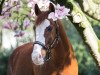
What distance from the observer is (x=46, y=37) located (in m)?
6.40

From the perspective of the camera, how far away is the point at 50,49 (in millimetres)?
6496

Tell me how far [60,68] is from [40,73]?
0.31 m

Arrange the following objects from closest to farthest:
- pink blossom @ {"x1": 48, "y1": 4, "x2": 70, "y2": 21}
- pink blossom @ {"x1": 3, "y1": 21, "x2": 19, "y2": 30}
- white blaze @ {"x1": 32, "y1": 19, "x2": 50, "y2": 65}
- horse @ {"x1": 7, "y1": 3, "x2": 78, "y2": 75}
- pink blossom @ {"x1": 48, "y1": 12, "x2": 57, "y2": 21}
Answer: pink blossom @ {"x1": 48, "y1": 4, "x2": 70, "y2": 21}
pink blossom @ {"x1": 48, "y1": 12, "x2": 57, "y2": 21}
white blaze @ {"x1": 32, "y1": 19, "x2": 50, "y2": 65}
horse @ {"x1": 7, "y1": 3, "x2": 78, "y2": 75}
pink blossom @ {"x1": 3, "y1": 21, "x2": 19, "y2": 30}

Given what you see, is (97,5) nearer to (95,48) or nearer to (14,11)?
(95,48)

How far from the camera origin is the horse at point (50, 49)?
6352 millimetres

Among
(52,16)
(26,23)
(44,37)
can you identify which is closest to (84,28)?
(52,16)

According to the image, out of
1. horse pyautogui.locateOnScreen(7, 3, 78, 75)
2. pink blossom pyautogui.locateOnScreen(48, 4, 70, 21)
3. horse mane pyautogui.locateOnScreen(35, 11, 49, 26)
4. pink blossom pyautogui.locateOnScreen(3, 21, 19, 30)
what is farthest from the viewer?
pink blossom pyautogui.locateOnScreen(3, 21, 19, 30)

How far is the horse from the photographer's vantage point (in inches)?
250

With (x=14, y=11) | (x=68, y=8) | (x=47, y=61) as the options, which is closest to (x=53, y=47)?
(x=47, y=61)

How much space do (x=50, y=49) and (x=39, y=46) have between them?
0.24m

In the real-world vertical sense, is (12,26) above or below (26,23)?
above

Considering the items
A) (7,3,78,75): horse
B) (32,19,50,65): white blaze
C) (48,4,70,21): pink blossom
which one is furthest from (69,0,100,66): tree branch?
(32,19,50,65): white blaze

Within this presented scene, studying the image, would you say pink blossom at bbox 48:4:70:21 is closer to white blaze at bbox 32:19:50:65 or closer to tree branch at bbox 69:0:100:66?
tree branch at bbox 69:0:100:66

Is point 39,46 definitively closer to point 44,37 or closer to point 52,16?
point 44,37
